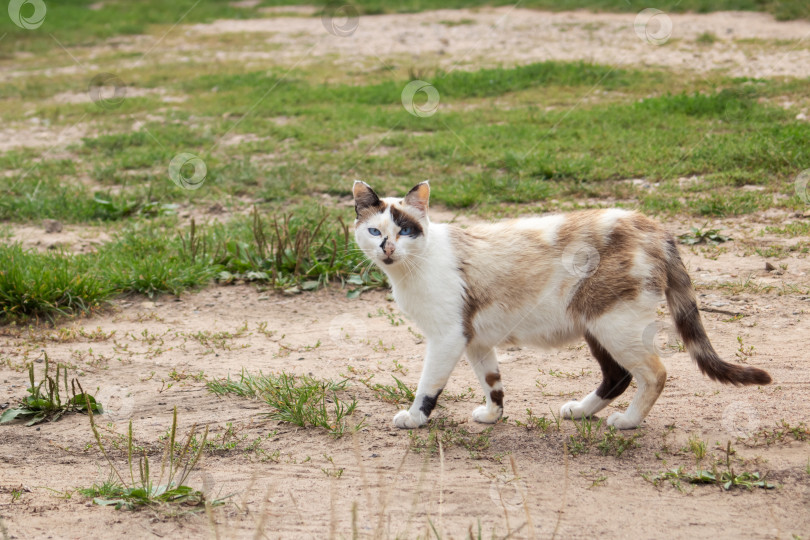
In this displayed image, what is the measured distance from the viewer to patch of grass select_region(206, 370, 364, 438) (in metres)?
4.23

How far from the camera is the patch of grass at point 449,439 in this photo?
397 cm

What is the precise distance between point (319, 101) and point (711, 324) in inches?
304

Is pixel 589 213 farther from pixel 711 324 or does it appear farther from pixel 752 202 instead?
pixel 752 202

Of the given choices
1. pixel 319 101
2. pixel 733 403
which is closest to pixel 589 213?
pixel 733 403

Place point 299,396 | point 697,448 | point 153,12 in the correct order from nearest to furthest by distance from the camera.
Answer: point 697,448 → point 299,396 → point 153,12

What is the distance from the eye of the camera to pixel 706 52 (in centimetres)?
1198

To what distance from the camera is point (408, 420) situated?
4176mm

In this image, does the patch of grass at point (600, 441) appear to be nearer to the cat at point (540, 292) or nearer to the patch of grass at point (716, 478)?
the cat at point (540, 292)

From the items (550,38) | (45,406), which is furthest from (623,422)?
(550,38)

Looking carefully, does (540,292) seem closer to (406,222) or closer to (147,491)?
(406,222)

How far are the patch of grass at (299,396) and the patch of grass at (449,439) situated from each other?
0.32 m

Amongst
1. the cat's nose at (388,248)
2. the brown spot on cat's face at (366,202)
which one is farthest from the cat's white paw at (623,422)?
the brown spot on cat's face at (366,202)

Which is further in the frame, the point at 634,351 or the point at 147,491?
the point at 634,351

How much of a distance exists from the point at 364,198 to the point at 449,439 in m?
1.30
